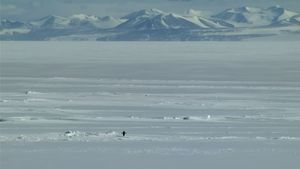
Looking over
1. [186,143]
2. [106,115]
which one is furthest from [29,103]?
[186,143]

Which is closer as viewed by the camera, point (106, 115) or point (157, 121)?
point (157, 121)

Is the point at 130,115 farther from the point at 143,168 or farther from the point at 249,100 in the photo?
the point at 143,168

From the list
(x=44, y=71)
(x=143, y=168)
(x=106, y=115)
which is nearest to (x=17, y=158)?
(x=143, y=168)

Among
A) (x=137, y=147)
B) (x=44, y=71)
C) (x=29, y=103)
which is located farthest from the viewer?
(x=44, y=71)

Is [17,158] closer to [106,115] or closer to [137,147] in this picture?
[137,147]

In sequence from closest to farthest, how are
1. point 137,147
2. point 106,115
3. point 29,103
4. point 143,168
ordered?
1. point 143,168
2. point 137,147
3. point 106,115
4. point 29,103

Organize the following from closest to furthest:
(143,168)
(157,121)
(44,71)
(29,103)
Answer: (143,168) → (157,121) → (29,103) → (44,71)

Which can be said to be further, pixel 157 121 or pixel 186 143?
pixel 157 121

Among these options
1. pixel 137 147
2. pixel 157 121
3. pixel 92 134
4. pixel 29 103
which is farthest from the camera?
pixel 29 103
